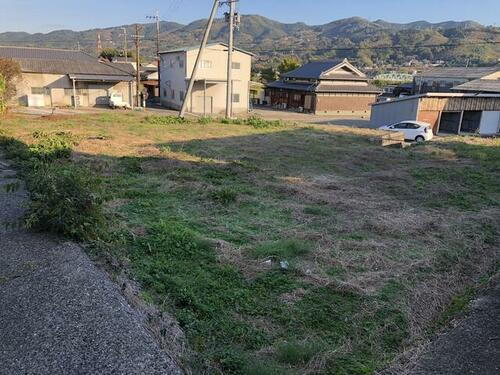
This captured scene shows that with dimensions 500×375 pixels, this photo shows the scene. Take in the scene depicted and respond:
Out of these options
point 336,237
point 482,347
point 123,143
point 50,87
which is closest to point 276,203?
point 336,237

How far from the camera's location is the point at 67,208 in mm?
5598

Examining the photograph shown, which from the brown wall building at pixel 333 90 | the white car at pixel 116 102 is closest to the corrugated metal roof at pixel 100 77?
the white car at pixel 116 102

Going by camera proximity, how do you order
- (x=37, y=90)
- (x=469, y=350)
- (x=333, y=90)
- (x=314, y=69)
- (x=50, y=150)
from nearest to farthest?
(x=469, y=350), (x=50, y=150), (x=37, y=90), (x=333, y=90), (x=314, y=69)

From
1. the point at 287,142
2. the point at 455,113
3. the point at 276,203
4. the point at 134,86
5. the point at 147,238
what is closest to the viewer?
the point at 147,238

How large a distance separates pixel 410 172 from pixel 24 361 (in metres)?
12.5

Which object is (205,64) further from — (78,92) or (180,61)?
(78,92)

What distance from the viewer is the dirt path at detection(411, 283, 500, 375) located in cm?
404

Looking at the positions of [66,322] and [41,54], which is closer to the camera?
[66,322]

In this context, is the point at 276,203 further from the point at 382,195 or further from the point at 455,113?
the point at 455,113

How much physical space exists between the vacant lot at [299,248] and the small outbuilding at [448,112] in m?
12.3

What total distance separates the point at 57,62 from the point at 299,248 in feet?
116

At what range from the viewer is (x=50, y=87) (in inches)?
1330

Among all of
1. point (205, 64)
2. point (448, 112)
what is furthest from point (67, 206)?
point (205, 64)

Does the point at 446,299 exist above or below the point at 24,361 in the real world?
below
